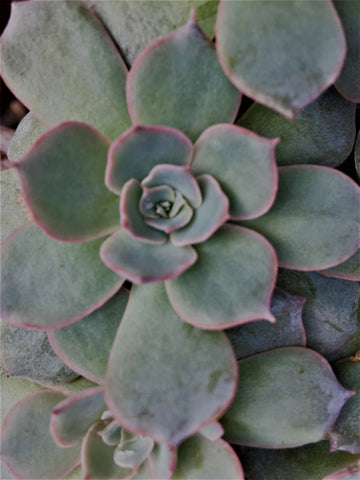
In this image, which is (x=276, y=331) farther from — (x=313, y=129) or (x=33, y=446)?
(x=33, y=446)

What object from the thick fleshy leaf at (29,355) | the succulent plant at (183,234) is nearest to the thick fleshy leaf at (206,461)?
the succulent plant at (183,234)

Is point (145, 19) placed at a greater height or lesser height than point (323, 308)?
greater

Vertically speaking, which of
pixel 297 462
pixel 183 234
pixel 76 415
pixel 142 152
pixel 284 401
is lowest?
pixel 297 462

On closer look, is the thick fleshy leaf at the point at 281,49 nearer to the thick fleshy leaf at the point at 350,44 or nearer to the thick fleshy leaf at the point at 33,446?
the thick fleshy leaf at the point at 350,44

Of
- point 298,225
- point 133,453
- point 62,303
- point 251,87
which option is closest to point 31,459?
point 133,453

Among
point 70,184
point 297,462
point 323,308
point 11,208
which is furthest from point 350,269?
point 11,208

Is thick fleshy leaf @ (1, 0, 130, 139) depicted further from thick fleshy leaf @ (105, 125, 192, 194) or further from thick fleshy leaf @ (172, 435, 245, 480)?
thick fleshy leaf @ (172, 435, 245, 480)

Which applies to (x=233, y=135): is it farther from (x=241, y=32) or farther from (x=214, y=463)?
(x=214, y=463)
